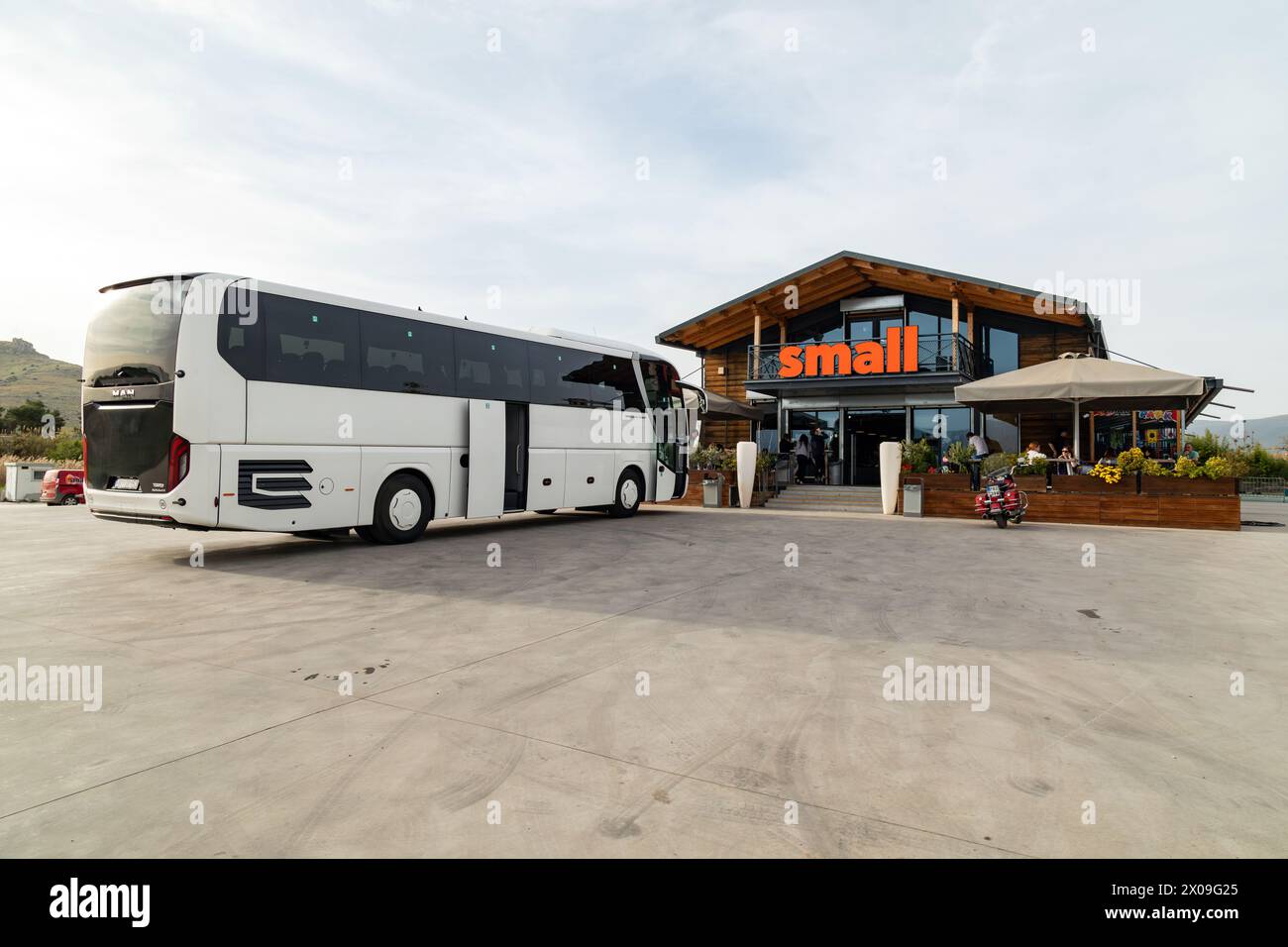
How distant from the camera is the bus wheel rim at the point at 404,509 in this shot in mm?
9969

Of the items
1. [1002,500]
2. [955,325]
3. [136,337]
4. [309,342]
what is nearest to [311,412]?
[309,342]

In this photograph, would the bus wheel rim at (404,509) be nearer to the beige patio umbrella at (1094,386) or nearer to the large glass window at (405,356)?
the large glass window at (405,356)

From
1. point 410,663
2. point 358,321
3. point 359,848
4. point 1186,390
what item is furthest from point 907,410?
point 359,848

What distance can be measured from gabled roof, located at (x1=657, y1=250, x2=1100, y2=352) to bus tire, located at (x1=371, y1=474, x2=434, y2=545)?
47.9 ft

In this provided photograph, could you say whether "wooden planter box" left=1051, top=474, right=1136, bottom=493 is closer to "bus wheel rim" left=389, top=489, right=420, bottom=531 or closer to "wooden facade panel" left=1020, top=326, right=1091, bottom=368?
"wooden facade panel" left=1020, top=326, right=1091, bottom=368

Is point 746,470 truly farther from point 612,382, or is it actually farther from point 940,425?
point 940,425

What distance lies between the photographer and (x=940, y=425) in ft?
68.2

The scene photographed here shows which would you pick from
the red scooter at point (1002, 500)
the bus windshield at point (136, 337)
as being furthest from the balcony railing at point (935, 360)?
the bus windshield at point (136, 337)

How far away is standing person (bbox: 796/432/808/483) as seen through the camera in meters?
22.1

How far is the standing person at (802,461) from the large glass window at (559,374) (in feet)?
33.9

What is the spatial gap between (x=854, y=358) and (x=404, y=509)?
576 inches

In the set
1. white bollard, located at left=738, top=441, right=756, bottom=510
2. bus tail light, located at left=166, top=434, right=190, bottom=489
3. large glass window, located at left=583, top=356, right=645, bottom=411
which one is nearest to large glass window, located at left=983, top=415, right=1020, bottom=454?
white bollard, located at left=738, top=441, right=756, bottom=510

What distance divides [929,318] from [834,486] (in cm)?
641
